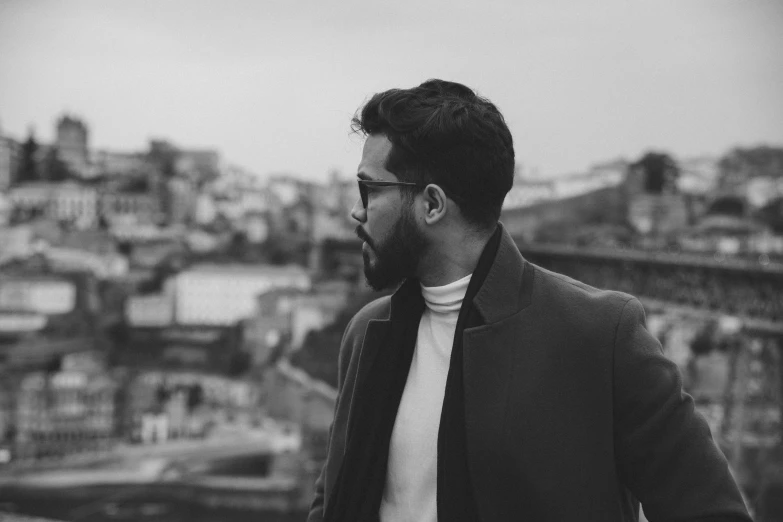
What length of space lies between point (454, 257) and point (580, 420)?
0.21m

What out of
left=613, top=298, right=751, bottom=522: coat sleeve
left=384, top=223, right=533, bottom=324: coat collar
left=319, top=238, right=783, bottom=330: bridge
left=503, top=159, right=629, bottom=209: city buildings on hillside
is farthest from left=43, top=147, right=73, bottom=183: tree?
left=613, top=298, right=751, bottom=522: coat sleeve

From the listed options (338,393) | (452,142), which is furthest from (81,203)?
(452,142)

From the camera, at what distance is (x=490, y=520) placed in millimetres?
871

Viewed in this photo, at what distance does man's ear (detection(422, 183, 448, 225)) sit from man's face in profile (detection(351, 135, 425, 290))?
16 mm

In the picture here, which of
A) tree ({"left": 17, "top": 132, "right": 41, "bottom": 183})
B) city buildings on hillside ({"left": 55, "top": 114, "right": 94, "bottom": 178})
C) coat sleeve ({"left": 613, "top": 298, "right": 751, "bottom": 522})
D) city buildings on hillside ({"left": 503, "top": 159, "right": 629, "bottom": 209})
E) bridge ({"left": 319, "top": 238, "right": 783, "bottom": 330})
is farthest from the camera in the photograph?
city buildings on hillside ({"left": 55, "top": 114, "right": 94, "bottom": 178})

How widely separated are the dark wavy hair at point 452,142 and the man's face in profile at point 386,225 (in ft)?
0.05

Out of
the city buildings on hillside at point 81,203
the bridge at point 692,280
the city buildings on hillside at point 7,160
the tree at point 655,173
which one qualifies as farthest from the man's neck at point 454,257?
the city buildings on hillside at point 7,160

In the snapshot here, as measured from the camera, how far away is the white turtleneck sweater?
0.95 meters

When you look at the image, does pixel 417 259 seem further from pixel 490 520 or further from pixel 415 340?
pixel 490 520

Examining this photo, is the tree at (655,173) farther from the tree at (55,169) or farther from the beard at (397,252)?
the beard at (397,252)

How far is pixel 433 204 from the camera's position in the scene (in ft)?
3.06

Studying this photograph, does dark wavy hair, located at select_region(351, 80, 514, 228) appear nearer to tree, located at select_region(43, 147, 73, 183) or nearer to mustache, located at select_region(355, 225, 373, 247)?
mustache, located at select_region(355, 225, 373, 247)

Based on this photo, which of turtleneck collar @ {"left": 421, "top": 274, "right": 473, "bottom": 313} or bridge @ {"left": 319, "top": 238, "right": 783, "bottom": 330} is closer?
turtleneck collar @ {"left": 421, "top": 274, "right": 473, "bottom": 313}

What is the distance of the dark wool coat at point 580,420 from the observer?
2.71 ft
